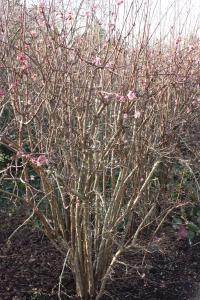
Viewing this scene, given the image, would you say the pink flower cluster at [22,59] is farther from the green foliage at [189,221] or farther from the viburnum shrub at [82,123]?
the green foliage at [189,221]

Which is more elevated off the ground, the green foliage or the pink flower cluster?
the pink flower cluster

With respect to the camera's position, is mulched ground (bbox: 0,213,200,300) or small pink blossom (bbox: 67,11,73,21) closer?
small pink blossom (bbox: 67,11,73,21)

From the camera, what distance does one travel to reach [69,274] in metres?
4.08

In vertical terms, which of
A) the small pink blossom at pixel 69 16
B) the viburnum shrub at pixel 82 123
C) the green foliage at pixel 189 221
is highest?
the small pink blossom at pixel 69 16

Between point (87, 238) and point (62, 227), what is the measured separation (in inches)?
16.1

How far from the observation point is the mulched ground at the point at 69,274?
3.87 meters

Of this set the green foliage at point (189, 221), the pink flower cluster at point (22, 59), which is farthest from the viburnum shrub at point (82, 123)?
the green foliage at point (189, 221)

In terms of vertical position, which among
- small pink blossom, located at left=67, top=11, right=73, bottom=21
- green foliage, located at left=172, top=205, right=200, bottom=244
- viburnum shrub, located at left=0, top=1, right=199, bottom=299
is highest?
small pink blossom, located at left=67, top=11, right=73, bottom=21

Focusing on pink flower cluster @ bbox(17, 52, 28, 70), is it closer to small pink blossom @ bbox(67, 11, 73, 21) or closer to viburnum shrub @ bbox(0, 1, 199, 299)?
viburnum shrub @ bbox(0, 1, 199, 299)

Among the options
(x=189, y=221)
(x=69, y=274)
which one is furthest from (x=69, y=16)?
(x=189, y=221)

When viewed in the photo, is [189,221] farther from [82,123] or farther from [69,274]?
[82,123]

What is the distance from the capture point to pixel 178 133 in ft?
16.5

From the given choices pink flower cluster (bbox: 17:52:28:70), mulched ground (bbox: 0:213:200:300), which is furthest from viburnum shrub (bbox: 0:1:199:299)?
mulched ground (bbox: 0:213:200:300)

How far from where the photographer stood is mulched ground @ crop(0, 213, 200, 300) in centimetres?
387
